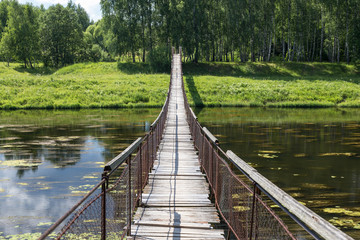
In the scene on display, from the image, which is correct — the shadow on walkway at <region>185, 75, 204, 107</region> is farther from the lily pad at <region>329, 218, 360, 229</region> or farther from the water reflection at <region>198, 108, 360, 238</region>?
the lily pad at <region>329, 218, 360, 229</region>

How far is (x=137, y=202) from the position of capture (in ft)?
24.6

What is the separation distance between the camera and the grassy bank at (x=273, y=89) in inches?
1410

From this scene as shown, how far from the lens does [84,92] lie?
121 feet

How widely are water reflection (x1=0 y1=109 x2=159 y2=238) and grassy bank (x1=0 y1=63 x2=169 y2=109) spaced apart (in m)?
7.31

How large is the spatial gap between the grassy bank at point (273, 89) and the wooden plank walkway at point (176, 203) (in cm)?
2354

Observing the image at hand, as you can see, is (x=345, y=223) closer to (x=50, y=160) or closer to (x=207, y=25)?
(x=50, y=160)

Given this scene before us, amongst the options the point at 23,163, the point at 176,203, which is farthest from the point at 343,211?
the point at 23,163

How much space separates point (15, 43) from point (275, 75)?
41.2 metres

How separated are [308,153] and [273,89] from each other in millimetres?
24393

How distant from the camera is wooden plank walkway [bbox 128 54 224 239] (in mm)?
5990

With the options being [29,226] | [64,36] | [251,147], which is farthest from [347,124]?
[64,36]

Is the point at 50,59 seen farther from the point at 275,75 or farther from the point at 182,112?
the point at 182,112

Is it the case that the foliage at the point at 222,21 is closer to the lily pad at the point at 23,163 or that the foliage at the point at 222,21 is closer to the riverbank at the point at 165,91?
the riverbank at the point at 165,91

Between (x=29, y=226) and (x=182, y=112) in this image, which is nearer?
(x=29, y=226)
